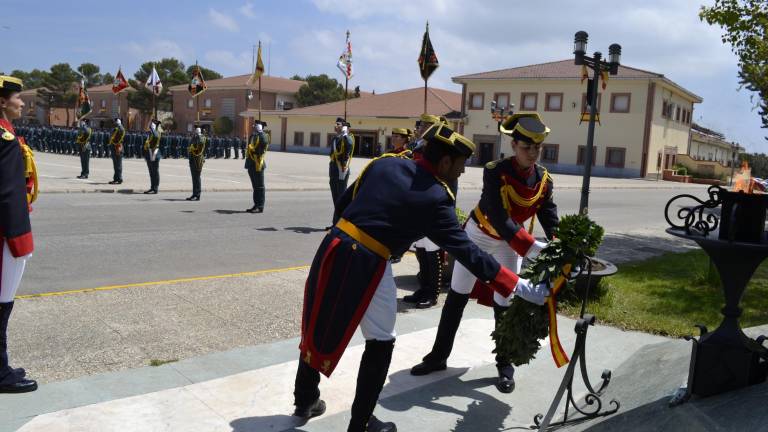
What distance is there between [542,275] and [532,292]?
121 millimetres

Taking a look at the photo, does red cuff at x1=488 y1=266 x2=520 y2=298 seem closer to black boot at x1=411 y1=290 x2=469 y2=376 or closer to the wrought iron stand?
the wrought iron stand

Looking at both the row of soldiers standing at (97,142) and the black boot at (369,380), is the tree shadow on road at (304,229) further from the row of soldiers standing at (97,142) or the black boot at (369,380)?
the row of soldiers standing at (97,142)

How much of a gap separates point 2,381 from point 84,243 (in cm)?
584

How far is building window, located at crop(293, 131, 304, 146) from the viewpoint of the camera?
6628 cm

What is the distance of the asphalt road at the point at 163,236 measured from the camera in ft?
25.1

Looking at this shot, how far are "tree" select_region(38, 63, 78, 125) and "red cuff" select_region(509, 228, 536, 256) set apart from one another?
86.0 m

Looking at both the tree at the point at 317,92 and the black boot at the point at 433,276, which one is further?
the tree at the point at 317,92

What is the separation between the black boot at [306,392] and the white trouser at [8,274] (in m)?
1.82

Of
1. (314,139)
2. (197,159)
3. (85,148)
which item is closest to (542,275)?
(197,159)

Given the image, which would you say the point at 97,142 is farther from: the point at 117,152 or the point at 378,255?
the point at 378,255

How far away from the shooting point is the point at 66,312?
573 cm

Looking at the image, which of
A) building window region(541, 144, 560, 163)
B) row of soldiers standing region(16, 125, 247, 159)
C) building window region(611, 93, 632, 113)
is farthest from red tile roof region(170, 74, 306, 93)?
building window region(611, 93, 632, 113)

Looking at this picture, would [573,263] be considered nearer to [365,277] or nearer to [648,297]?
[365,277]

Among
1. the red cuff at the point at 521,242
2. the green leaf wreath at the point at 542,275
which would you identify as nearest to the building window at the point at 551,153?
the red cuff at the point at 521,242
